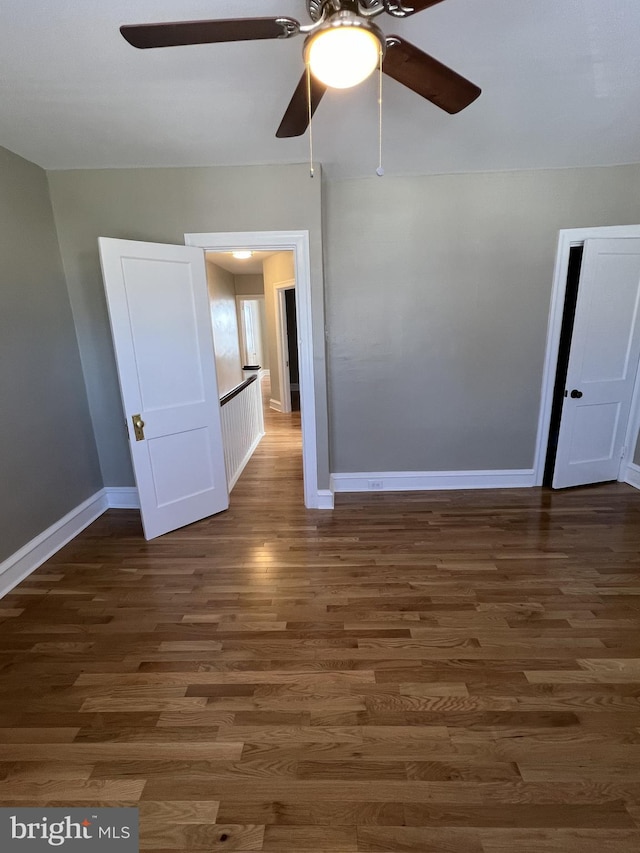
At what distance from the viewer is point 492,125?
2.30m

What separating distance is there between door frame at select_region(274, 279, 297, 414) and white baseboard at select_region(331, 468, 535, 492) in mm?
3584

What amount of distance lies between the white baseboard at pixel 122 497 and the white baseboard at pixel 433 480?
1.81 meters

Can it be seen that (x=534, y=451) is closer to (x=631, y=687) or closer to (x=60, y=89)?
(x=631, y=687)

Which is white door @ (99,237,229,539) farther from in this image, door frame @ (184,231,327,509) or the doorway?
the doorway

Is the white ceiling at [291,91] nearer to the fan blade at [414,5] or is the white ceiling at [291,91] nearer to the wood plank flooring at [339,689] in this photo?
the fan blade at [414,5]

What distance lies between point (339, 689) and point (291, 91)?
2910 millimetres

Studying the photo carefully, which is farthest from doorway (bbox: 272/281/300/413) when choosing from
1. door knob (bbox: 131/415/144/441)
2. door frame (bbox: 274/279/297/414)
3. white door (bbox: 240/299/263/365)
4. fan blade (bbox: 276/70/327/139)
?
fan blade (bbox: 276/70/327/139)

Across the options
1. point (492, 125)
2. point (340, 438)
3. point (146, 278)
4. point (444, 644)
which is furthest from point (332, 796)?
point (492, 125)

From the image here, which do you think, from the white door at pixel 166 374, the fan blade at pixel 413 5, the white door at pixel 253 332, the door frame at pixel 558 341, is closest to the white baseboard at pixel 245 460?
the white door at pixel 166 374

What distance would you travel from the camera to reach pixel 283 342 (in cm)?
654

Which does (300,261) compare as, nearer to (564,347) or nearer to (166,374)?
(166,374)

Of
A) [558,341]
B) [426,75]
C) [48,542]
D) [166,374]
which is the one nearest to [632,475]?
[558,341]

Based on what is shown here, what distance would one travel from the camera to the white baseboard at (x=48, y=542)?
229cm

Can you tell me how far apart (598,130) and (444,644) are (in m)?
3.31
